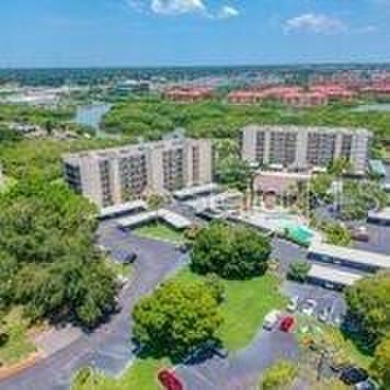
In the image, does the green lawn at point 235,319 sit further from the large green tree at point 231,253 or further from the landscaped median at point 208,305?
the large green tree at point 231,253

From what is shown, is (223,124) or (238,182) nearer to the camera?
(238,182)

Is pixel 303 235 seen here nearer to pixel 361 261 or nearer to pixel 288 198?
pixel 361 261

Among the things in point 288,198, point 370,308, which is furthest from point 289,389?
point 288,198

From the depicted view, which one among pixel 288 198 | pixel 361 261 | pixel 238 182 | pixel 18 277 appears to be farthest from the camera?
pixel 238 182

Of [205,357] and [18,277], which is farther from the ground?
[18,277]

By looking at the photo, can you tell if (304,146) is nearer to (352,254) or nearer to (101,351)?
(352,254)

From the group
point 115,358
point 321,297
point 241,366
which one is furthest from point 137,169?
point 241,366

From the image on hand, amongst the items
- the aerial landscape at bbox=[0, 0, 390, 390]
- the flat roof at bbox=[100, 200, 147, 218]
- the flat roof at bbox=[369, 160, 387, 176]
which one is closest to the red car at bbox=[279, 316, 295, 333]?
the aerial landscape at bbox=[0, 0, 390, 390]
